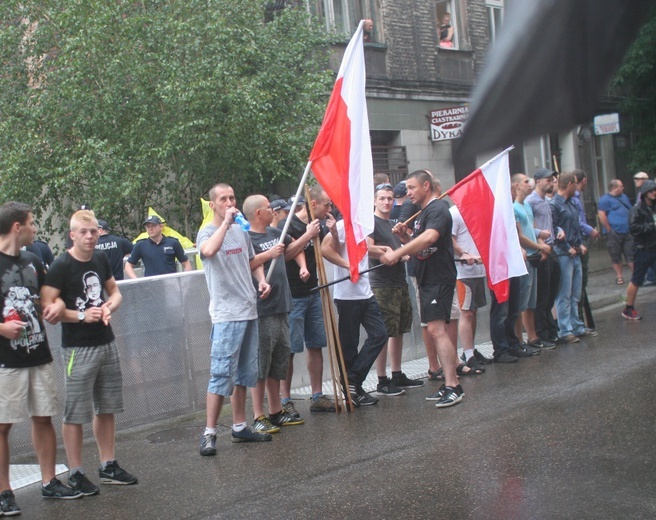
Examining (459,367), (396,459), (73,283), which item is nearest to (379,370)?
(459,367)

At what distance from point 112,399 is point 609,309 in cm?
1008

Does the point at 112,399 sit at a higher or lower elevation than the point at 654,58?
lower

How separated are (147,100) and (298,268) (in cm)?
666

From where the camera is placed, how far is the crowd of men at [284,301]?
6.07m

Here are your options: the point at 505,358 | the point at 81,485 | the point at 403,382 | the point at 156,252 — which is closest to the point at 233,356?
the point at 81,485

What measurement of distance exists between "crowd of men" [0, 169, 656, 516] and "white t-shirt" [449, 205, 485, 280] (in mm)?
14

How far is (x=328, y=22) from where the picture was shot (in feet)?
58.2

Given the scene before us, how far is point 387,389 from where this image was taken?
353 inches

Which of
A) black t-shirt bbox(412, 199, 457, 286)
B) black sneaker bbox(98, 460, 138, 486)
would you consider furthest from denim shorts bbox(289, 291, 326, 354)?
Result: black sneaker bbox(98, 460, 138, 486)

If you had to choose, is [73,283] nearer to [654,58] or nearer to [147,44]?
[654,58]

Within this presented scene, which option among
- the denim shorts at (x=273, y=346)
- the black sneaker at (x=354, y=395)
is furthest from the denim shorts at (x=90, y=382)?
the black sneaker at (x=354, y=395)

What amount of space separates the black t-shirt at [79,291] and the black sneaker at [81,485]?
2.82 feet

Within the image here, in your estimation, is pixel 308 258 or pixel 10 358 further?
pixel 308 258

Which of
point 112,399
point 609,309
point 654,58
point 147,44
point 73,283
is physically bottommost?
point 609,309
